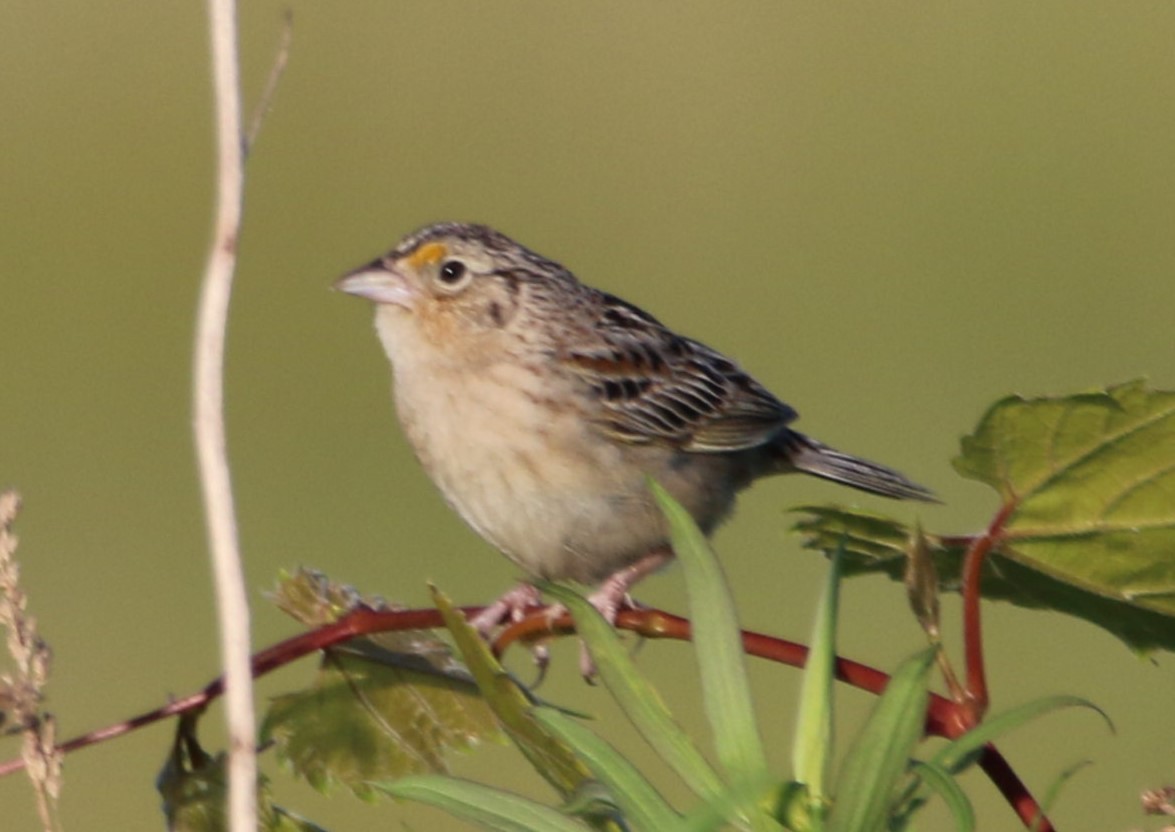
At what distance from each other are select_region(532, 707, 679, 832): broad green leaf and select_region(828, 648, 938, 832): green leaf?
95 mm

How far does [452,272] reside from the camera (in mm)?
4066

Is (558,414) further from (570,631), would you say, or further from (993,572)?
(570,631)

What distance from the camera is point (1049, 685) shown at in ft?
25.5

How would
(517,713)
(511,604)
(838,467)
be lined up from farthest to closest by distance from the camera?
(838,467)
(511,604)
(517,713)

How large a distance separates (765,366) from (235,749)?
30.1 feet

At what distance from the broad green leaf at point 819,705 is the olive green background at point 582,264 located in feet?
17.6

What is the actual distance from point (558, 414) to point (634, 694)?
2.73 meters

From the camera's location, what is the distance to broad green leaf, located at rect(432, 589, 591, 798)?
3.98 feet

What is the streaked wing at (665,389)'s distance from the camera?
4023 mm

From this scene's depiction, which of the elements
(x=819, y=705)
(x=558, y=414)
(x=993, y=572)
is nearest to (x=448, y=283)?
(x=558, y=414)

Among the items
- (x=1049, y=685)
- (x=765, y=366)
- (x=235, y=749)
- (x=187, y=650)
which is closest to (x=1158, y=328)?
(x=765, y=366)

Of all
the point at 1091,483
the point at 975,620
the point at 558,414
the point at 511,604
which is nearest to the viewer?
the point at 975,620

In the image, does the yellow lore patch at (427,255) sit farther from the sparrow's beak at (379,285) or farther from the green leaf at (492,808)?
the green leaf at (492,808)

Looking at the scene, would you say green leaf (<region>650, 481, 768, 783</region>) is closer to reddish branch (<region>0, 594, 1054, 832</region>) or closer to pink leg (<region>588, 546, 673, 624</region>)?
reddish branch (<region>0, 594, 1054, 832</region>)
